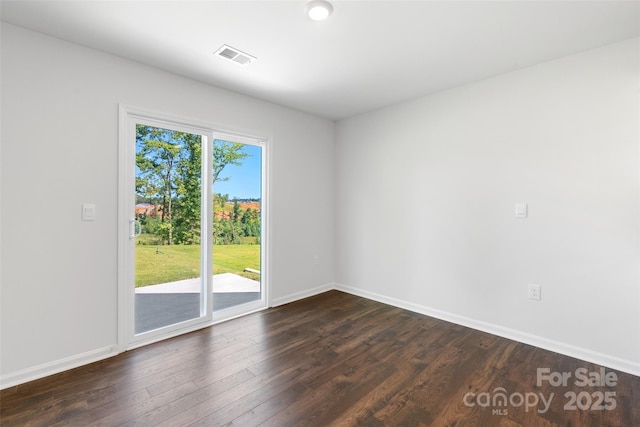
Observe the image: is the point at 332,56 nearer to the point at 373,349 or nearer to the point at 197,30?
the point at 197,30

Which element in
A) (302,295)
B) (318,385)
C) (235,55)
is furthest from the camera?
(302,295)

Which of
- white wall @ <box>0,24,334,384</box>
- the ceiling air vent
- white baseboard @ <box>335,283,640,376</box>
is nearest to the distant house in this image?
white wall @ <box>0,24,334,384</box>

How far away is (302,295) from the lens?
3998mm

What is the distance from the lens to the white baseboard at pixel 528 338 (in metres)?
2.26

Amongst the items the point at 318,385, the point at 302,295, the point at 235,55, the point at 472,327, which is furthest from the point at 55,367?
the point at 472,327

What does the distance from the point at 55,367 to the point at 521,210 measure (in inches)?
164

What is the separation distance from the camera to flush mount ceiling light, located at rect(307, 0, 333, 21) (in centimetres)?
185

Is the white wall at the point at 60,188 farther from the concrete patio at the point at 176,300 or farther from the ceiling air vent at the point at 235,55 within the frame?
the ceiling air vent at the point at 235,55

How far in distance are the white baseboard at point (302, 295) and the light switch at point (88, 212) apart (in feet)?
6.92

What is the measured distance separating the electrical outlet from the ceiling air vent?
130 inches

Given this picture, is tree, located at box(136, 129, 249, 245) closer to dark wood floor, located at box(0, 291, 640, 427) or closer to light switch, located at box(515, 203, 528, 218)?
dark wood floor, located at box(0, 291, 640, 427)

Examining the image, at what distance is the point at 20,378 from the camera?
6.75 feet

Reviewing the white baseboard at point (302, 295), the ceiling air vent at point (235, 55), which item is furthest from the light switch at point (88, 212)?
the white baseboard at point (302, 295)

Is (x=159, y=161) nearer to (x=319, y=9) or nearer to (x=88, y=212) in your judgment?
(x=88, y=212)
